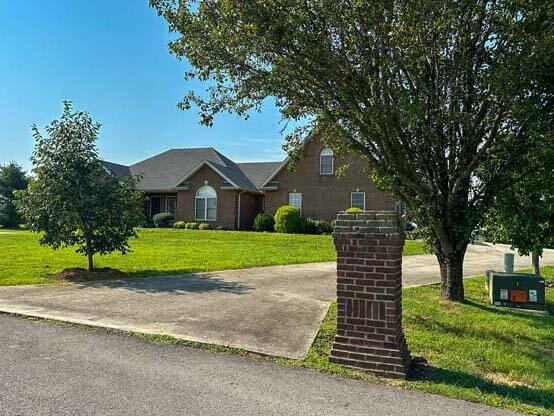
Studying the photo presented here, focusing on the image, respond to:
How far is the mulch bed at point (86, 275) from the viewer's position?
34.7ft

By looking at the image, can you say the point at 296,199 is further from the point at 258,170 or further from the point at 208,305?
the point at 208,305

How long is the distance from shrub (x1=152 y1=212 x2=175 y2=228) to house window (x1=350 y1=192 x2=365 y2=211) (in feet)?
39.9

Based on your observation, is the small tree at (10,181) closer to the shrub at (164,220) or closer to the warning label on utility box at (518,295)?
the shrub at (164,220)

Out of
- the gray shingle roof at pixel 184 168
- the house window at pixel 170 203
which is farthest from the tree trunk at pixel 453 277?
the house window at pixel 170 203

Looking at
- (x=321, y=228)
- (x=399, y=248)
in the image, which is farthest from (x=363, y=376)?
Result: (x=321, y=228)

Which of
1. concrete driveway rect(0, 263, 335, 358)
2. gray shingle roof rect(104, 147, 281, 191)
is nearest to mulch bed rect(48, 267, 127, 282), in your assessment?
concrete driveway rect(0, 263, 335, 358)

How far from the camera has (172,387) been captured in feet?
13.7

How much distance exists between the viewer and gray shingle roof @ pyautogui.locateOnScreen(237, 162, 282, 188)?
112ft

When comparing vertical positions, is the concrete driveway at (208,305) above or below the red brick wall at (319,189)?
below

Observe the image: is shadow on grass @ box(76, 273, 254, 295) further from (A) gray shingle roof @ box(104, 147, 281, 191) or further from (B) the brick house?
(A) gray shingle roof @ box(104, 147, 281, 191)

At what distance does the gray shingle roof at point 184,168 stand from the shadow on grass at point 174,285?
19.6 meters

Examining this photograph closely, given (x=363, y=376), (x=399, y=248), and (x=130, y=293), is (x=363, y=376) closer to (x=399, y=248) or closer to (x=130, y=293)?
(x=399, y=248)

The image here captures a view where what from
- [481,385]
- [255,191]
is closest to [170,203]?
[255,191]

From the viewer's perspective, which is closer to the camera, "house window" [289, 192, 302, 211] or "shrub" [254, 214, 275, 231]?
"shrub" [254, 214, 275, 231]
